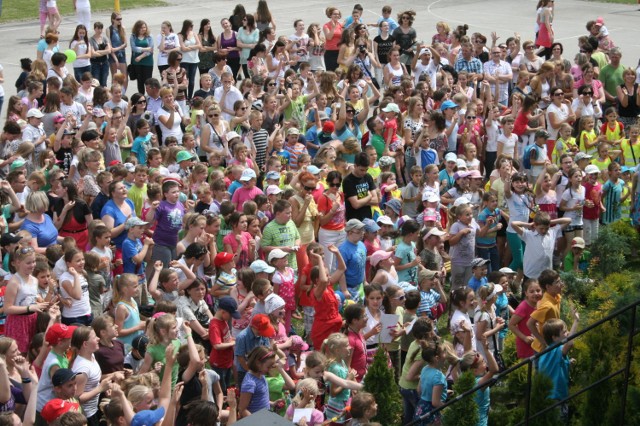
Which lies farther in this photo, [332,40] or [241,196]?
[332,40]

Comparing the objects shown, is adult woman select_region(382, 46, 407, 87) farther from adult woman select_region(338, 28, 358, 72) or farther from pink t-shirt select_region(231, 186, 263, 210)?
pink t-shirt select_region(231, 186, 263, 210)

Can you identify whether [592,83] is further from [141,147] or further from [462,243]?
[141,147]

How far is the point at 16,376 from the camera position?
9953 millimetres

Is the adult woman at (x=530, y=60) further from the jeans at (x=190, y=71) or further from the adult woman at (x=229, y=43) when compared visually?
the jeans at (x=190, y=71)

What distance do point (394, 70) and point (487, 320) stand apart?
952 centimetres

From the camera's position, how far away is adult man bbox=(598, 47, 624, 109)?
2089 cm

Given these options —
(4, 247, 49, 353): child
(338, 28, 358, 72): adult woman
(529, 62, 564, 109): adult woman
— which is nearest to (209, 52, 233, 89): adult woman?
(338, 28, 358, 72): adult woman

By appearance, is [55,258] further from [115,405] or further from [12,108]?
[12,108]

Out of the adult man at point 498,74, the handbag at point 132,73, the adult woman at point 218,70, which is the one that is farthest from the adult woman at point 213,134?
the adult man at point 498,74

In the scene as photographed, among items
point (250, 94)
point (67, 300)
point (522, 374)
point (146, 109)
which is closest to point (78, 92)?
point (146, 109)

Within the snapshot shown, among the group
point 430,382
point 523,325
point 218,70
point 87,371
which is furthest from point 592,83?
point 87,371

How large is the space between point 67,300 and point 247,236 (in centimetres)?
245

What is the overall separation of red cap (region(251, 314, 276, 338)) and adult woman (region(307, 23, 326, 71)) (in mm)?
12469

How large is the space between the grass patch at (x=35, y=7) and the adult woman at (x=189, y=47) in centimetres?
1122
